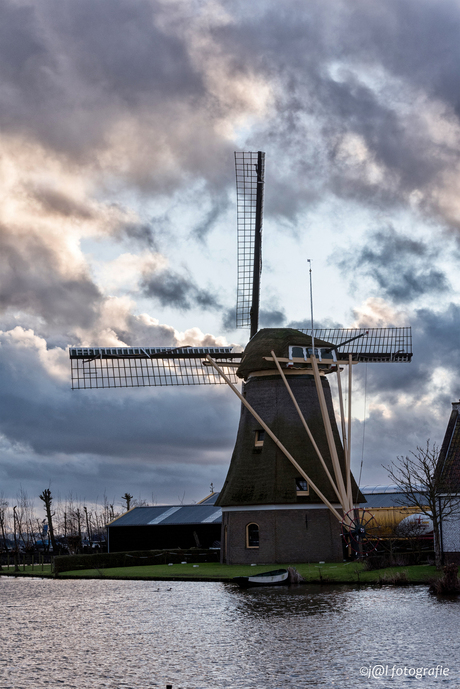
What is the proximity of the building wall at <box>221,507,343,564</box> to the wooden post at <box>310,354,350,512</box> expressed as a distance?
180 cm

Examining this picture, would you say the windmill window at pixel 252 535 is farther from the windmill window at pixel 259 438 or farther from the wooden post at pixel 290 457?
the windmill window at pixel 259 438

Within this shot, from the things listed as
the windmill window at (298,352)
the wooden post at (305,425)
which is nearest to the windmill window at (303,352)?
the windmill window at (298,352)

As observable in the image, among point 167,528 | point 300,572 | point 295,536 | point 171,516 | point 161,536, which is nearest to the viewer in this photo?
point 300,572

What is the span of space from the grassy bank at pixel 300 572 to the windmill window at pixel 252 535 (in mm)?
1158

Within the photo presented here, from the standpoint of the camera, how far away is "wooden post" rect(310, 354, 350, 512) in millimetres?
35719

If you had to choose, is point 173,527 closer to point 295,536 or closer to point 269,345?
point 295,536

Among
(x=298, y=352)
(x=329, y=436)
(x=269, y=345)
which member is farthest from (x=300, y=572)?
(x=269, y=345)

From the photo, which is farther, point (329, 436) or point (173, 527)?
point (173, 527)

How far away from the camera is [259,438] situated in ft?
129

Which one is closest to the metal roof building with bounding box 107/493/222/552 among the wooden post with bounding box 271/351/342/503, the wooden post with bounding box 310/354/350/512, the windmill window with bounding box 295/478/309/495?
the windmill window with bounding box 295/478/309/495

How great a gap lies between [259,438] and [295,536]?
5.46 m

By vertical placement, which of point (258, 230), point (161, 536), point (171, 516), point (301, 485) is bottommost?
point (161, 536)

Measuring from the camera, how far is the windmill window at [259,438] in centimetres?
3906

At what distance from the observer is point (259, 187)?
41969mm
